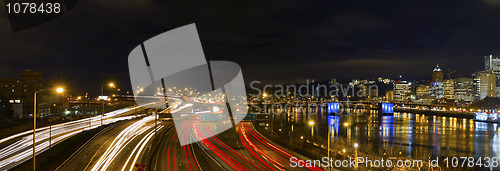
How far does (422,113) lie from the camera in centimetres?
6288

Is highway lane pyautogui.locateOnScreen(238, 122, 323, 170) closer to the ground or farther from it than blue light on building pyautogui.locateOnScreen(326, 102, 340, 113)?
farther from it

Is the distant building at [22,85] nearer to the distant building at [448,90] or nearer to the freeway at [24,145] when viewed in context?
the freeway at [24,145]

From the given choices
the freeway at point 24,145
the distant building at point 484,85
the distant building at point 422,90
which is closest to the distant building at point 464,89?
the distant building at point 484,85

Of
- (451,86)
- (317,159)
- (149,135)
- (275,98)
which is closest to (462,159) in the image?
(317,159)

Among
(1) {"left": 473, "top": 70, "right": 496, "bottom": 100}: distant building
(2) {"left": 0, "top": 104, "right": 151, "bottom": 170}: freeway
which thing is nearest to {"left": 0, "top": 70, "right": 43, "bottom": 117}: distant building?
(2) {"left": 0, "top": 104, "right": 151, "bottom": 170}: freeway

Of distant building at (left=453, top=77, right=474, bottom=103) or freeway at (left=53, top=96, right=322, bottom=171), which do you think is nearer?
freeway at (left=53, top=96, right=322, bottom=171)

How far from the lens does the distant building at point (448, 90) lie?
115 m

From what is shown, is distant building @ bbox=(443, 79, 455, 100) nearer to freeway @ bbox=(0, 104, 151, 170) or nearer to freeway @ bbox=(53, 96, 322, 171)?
freeway @ bbox=(53, 96, 322, 171)

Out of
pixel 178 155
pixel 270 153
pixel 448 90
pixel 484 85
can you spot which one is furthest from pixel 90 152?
pixel 484 85

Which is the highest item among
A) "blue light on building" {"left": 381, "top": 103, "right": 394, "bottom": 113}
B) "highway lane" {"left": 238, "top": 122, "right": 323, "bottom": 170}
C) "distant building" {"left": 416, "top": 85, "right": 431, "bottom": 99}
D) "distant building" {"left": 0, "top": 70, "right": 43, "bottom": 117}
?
"distant building" {"left": 0, "top": 70, "right": 43, "bottom": 117}

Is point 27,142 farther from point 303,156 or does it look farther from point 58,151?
point 303,156

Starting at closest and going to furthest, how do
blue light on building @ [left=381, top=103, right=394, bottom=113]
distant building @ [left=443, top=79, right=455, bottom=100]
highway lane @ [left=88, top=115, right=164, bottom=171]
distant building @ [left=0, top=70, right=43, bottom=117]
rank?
highway lane @ [left=88, top=115, right=164, bottom=171] < distant building @ [left=0, top=70, right=43, bottom=117] < blue light on building @ [left=381, top=103, right=394, bottom=113] < distant building @ [left=443, top=79, right=455, bottom=100]

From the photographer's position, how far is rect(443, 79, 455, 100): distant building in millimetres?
115438

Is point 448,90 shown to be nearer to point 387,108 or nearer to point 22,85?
point 387,108
